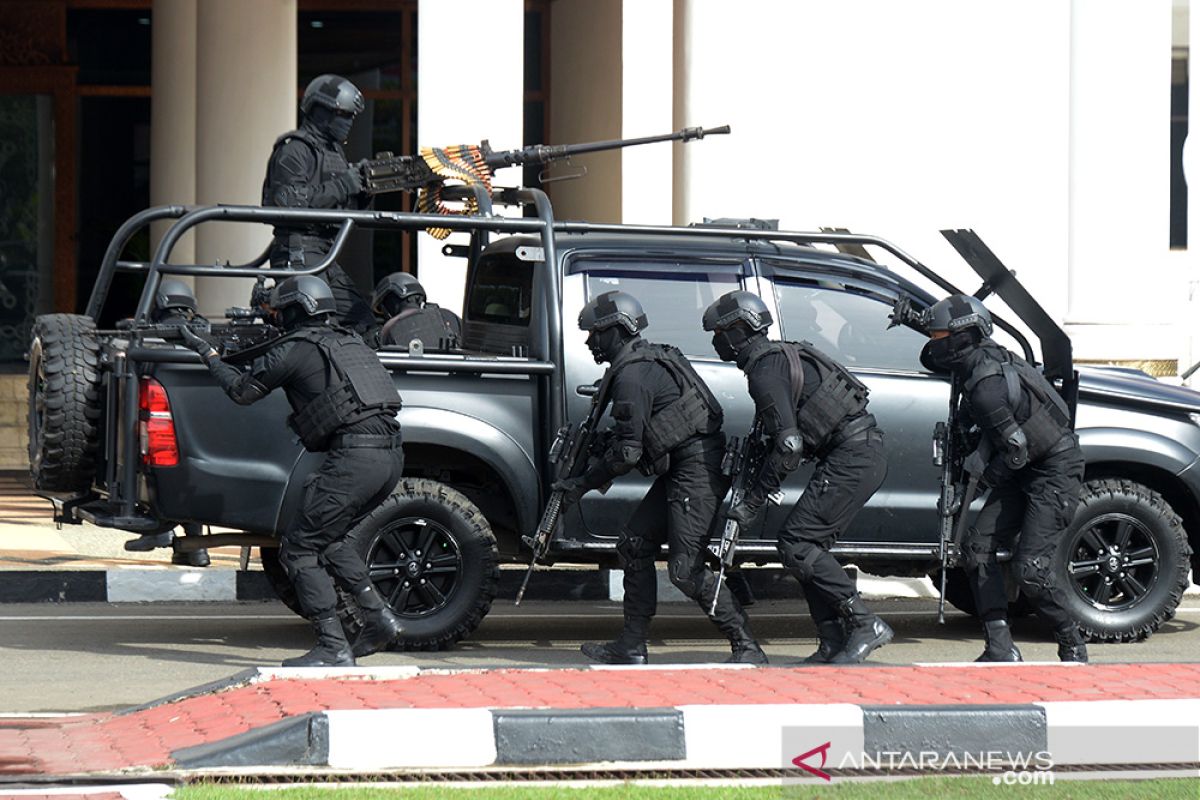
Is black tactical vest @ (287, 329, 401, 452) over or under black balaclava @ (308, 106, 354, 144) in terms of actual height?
under

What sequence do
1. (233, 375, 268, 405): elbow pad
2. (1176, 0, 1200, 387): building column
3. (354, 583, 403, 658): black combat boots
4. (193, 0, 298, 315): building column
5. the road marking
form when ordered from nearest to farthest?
1. (233, 375, 268, 405): elbow pad
2. (354, 583, 403, 658): black combat boots
3. the road marking
4. (193, 0, 298, 315): building column
5. (1176, 0, 1200, 387): building column

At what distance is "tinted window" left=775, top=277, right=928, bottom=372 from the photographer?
28.4 ft

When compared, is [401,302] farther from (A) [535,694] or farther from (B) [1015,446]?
(A) [535,694]

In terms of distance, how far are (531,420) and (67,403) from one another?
1.96 m

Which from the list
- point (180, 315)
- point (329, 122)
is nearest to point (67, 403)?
point (180, 315)

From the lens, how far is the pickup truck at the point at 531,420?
318 inches

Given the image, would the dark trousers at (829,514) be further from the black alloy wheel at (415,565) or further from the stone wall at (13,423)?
the stone wall at (13,423)

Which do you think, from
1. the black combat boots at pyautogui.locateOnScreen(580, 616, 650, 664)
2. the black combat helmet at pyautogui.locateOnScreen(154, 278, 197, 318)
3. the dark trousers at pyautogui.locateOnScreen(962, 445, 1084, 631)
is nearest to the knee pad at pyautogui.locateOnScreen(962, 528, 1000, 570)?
the dark trousers at pyautogui.locateOnScreen(962, 445, 1084, 631)

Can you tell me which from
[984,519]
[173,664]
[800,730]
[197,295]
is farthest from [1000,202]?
[800,730]

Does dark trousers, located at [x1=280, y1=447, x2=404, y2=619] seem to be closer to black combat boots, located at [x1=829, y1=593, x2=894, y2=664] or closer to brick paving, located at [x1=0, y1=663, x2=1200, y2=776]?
brick paving, located at [x1=0, y1=663, x2=1200, y2=776]

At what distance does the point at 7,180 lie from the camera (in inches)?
790

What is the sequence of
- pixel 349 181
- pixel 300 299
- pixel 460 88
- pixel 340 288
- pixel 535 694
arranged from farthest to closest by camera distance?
pixel 460 88
pixel 349 181
pixel 340 288
pixel 300 299
pixel 535 694

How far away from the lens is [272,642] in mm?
8961

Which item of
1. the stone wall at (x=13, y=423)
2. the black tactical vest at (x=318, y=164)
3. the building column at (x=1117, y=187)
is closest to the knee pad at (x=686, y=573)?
the black tactical vest at (x=318, y=164)
